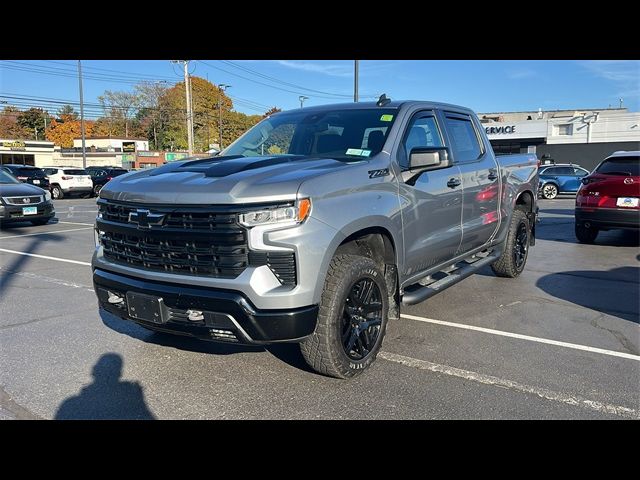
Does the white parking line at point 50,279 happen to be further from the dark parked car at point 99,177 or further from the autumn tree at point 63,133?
the autumn tree at point 63,133

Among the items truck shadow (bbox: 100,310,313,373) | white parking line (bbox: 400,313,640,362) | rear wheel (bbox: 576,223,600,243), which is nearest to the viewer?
truck shadow (bbox: 100,310,313,373)

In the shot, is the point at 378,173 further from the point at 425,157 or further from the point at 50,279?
the point at 50,279

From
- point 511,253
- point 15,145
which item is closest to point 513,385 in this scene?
point 511,253

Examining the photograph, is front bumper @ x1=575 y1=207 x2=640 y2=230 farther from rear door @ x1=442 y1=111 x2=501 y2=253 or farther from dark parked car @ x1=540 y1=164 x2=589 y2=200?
dark parked car @ x1=540 y1=164 x2=589 y2=200

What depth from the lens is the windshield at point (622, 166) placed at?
8789 millimetres

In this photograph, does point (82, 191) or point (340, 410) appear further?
point (82, 191)

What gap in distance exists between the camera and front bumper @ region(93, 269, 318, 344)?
121 inches

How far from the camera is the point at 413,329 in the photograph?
4824mm

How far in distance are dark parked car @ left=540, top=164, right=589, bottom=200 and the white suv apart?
72.6 ft

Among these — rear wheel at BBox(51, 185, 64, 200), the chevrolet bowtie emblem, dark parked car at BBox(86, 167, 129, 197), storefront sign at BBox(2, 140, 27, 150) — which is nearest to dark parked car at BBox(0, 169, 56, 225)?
the chevrolet bowtie emblem

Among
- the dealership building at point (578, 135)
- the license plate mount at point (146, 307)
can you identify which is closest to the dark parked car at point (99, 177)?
the license plate mount at point (146, 307)
